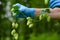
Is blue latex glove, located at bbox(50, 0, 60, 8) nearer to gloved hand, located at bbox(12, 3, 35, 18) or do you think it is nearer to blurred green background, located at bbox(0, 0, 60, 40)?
gloved hand, located at bbox(12, 3, 35, 18)

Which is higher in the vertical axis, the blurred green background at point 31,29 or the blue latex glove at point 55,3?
the blue latex glove at point 55,3

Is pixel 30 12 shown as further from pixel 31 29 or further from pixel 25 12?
pixel 31 29

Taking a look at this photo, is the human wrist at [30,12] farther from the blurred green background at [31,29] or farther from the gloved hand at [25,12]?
the blurred green background at [31,29]

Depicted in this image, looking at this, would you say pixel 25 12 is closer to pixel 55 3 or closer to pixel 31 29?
pixel 55 3

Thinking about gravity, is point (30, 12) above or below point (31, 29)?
above

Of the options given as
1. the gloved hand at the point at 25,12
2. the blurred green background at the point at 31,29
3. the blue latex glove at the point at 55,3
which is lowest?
the blurred green background at the point at 31,29

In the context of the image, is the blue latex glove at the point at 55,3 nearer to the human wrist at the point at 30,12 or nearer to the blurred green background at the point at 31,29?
the human wrist at the point at 30,12

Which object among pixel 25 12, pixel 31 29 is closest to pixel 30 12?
pixel 25 12

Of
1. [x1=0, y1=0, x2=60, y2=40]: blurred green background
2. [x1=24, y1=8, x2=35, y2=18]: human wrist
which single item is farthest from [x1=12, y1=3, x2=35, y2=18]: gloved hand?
[x1=0, y1=0, x2=60, y2=40]: blurred green background

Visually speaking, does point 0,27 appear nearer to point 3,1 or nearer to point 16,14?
point 3,1

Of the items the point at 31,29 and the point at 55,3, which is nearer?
the point at 55,3

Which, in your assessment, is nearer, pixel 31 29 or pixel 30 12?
pixel 30 12

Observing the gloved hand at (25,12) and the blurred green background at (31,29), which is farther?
the blurred green background at (31,29)

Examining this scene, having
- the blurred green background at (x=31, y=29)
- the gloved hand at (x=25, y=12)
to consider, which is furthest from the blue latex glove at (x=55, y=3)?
the blurred green background at (x=31, y=29)
